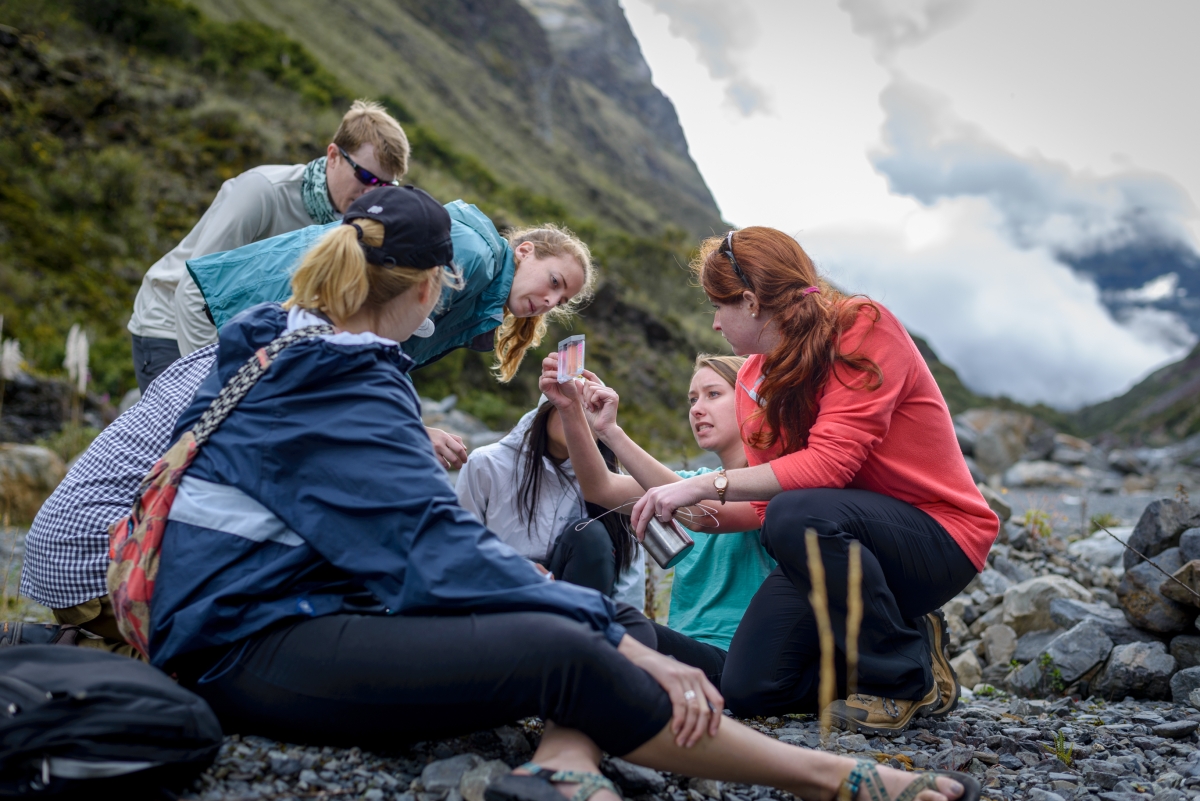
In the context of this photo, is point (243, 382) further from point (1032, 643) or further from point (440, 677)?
point (1032, 643)

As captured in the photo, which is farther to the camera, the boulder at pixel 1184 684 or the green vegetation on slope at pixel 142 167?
the green vegetation on slope at pixel 142 167

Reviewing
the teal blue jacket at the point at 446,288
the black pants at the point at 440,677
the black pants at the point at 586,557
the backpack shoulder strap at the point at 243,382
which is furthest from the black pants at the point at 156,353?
the black pants at the point at 440,677

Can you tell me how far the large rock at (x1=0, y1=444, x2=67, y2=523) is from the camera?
6.89 m

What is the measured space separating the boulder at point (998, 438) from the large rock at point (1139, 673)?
669 inches

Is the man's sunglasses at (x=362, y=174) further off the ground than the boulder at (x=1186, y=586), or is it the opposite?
the man's sunglasses at (x=362, y=174)

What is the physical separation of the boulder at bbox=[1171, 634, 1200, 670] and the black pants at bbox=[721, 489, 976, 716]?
164cm

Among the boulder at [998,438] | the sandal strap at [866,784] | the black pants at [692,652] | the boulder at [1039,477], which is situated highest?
the boulder at [998,438]

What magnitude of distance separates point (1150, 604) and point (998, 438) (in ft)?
61.9

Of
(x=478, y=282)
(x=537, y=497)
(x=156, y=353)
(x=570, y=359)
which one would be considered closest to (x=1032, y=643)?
(x=537, y=497)

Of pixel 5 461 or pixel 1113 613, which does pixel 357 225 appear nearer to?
pixel 1113 613

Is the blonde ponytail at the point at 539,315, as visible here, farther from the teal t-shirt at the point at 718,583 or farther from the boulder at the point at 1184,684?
the boulder at the point at 1184,684

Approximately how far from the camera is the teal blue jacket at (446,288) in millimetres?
3379

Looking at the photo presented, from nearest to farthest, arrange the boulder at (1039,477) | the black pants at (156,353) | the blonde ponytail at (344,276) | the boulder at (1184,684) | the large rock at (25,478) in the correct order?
the blonde ponytail at (344,276) → the boulder at (1184,684) → the black pants at (156,353) → the large rock at (25,478) → the boulder at (1039,477)

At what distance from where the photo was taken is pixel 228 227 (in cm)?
388
